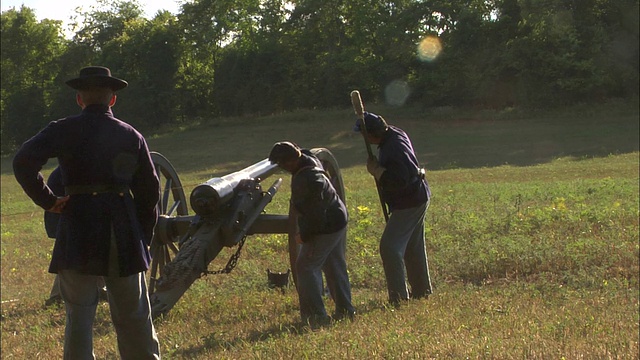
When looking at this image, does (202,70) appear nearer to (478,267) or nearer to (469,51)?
(469,51)

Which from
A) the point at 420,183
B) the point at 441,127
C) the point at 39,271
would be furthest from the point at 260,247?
the point at 441,127

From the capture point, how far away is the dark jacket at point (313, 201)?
6715 millimetres

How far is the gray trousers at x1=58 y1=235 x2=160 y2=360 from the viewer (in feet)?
15.7

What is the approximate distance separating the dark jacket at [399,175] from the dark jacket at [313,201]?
60cm

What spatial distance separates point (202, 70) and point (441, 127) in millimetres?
24929

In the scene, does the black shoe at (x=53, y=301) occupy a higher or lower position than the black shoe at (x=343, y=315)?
lower

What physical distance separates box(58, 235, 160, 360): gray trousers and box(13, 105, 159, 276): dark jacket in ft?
0.32

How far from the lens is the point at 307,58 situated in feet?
187

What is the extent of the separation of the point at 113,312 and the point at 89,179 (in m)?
0.79

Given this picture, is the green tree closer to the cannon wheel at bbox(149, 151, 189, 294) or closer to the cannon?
the cannon wheel at bbox(149, 151, 189, 294)

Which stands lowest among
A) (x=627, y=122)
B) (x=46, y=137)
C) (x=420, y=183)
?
(x=627, y=122)

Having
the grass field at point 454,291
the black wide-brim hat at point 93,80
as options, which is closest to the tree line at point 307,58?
the grass field at point 454,291

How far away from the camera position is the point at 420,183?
7.52 metres

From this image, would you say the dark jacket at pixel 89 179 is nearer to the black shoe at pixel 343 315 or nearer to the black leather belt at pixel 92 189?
the black leather belt at pixel 92 189
